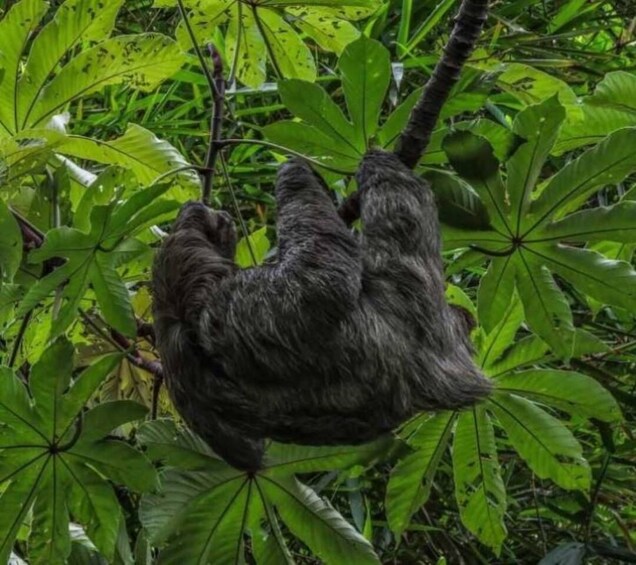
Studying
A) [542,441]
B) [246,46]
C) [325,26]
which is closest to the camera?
[542,441]

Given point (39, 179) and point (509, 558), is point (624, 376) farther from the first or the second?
point (39, 179)

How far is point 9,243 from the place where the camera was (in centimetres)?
237

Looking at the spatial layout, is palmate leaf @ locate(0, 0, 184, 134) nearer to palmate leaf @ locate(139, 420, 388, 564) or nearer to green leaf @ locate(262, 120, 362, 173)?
green leaf @ locate(262, 120, 362, 173)

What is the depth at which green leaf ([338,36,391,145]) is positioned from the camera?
2.41m

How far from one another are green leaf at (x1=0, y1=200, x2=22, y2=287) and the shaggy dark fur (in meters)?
0.43

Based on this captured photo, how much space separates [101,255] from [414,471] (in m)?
1.13

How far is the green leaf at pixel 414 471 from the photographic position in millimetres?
2920

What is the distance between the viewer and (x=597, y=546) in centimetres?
386

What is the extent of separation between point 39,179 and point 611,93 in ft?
5.11

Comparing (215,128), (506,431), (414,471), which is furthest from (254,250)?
(506,431)

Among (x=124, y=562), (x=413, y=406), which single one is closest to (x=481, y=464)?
(x=413, y=406)

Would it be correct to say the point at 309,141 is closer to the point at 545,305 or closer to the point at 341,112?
the point at 341,112

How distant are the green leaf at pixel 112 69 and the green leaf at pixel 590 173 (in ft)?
3.46

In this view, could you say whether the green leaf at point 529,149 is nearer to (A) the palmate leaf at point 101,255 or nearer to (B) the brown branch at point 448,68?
(B) the brown branch at point 448,68
